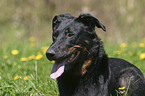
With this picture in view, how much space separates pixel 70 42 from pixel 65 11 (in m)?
8.01

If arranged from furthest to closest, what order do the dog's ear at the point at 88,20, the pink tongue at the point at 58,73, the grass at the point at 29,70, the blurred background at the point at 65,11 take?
1. the blurred background at the point at 65,11
2. the grass at the point at 29,70
3. the dog's ear at the point at 88,20
4. the pink tongue at the point at 58,73

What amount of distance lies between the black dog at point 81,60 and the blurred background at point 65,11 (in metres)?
5.83

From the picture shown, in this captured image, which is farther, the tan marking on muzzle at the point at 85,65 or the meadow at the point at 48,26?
the meadow at the point at 48,26

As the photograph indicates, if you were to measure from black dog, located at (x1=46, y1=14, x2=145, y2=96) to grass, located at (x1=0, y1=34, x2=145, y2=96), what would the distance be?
57 cm

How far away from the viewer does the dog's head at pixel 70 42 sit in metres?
2.73

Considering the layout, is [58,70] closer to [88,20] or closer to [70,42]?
[70,42]

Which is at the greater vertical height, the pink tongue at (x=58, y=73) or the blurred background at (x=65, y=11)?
the blurred background at (x=65, y=11)

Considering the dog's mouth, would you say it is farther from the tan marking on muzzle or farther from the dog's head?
the tan marking on muzzle

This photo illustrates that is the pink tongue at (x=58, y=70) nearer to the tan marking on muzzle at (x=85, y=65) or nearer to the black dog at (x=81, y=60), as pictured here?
the black dog at (x=81, y=60)

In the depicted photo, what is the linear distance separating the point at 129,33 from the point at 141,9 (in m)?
2.06

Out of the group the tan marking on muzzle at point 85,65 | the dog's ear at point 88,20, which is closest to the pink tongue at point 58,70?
the tan marking on muzzle at point 85,65

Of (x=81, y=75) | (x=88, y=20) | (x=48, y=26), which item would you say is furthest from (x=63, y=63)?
(x=48, y=26)

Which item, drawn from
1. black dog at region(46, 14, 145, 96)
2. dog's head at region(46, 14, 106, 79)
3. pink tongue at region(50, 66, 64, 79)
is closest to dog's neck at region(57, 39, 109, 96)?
black dog at region(46, 14, 145, 96)

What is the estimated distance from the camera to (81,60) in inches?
117
